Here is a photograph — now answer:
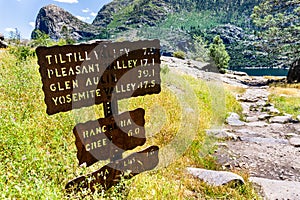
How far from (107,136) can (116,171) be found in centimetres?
50

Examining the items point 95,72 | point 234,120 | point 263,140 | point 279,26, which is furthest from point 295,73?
point 95,72

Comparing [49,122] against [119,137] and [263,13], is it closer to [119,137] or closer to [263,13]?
[119,137]

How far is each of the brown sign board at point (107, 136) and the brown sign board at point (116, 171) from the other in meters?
0.15

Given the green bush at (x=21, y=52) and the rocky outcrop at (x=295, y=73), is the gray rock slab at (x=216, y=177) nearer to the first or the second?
the green bush at (x=21, y=52)

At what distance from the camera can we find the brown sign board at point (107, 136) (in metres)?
3.42

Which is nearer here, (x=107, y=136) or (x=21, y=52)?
(x=107, y=136)

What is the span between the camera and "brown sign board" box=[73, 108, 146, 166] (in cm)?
342

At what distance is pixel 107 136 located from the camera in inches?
144

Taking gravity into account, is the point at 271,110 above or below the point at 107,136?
below

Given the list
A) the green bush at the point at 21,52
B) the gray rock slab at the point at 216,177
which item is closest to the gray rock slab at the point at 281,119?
the gray rock slab at the point at 216,177

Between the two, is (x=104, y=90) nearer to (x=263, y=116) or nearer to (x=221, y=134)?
(x=221, y=134)

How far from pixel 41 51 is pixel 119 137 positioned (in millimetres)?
1509

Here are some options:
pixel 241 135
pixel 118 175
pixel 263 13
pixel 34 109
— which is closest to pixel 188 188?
pixel 118 175

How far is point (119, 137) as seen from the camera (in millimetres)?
3758
